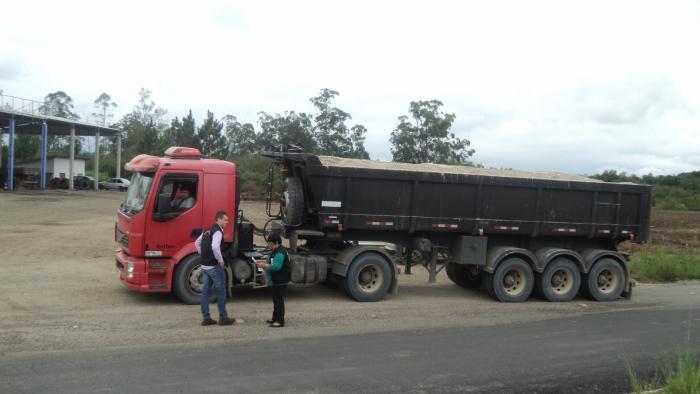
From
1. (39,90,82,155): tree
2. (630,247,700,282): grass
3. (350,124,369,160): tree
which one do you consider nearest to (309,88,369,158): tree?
(350,124,369,160): tree

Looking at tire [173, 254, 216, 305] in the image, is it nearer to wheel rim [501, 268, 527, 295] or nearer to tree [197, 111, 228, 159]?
wheel rim [501, 268, 527, 295]

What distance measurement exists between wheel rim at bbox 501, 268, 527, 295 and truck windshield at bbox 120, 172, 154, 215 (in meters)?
6.82

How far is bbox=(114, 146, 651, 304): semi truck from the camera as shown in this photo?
984cm

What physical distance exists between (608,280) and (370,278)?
16.8 ft

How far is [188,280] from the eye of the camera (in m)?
9.89

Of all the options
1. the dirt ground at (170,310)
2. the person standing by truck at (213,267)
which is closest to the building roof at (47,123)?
the dirt ground at (170,310)

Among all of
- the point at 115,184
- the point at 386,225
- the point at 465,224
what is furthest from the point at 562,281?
the point at 115,184

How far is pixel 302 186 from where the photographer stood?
425 inches

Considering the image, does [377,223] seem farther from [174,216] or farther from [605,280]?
[605,280]

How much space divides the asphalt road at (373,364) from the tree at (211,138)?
51.9m

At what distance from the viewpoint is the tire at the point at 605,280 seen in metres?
12.1

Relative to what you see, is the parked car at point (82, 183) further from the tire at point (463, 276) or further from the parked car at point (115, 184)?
the tire at point (463, 276)

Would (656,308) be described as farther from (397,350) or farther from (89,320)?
(89,320)

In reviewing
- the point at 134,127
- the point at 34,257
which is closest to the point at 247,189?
the point at 34,257
